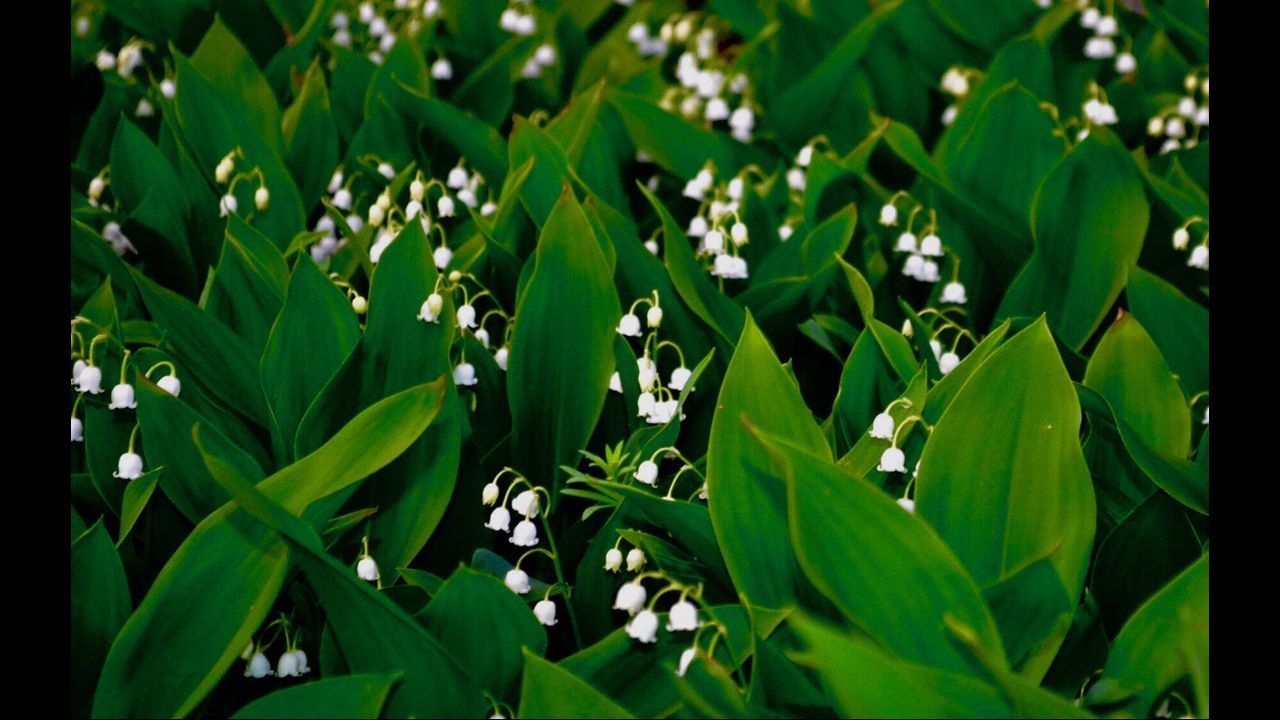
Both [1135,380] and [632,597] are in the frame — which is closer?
[632,597]

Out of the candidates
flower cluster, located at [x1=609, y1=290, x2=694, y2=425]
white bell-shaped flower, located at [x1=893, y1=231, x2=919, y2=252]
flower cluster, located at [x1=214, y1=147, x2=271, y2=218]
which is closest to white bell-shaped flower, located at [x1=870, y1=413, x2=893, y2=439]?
flower cluster, located at [x1=609, y1=290, x2=694, y2=425]

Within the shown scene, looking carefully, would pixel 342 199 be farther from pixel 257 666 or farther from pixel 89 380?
pixel 257 666

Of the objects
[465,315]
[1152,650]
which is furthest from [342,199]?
[1152,650]

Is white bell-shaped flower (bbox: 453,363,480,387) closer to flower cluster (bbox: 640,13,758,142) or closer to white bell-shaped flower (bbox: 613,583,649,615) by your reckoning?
white bell-shaped flower (bbox: 613,583,649,615)

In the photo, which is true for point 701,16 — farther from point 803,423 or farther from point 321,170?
point 803,423

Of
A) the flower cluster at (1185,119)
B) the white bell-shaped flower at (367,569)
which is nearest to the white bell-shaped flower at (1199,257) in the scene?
the flower cluster at (1185,119)

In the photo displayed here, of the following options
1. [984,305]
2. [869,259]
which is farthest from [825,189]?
[984,305]
